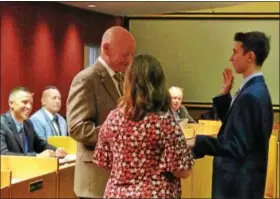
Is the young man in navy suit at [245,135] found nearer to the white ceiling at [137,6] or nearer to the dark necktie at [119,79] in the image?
the dark necktie at [119,79]

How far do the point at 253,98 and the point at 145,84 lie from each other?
57cm

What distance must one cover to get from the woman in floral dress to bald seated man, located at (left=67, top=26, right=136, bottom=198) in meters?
0.23

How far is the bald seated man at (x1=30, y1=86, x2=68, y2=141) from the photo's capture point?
5.61 metres

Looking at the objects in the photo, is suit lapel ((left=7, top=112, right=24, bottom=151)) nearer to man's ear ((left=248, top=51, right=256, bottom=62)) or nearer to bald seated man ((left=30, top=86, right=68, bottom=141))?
bald seated man ((left=30, top=86, right=68, bottom=141))

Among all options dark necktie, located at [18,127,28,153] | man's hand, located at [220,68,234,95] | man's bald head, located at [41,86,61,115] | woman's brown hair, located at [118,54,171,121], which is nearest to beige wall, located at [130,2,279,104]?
man's bald head, located at [41,86,61,115]

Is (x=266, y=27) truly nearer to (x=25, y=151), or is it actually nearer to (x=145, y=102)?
(x=25, y=151)

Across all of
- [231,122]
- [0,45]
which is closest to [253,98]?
[231,122]

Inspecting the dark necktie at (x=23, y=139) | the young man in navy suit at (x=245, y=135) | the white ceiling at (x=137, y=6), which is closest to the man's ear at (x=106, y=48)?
the young man in navy suit at (x=245, y=135)

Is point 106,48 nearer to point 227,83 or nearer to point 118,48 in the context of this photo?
point 118,48

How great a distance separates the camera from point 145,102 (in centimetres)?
243

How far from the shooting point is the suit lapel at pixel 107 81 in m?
2.78

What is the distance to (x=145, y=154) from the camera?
2418mm

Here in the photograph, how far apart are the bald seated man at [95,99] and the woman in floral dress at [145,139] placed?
23 centimetres

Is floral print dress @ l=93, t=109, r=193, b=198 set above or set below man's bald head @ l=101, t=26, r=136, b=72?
below
